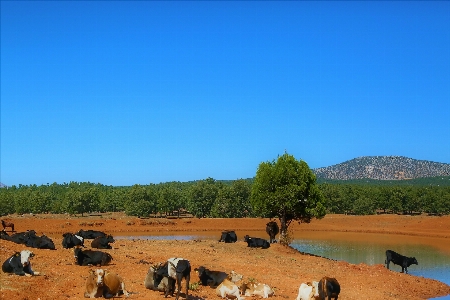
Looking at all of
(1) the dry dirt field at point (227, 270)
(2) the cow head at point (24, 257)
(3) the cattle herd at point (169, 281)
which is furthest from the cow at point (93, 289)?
(2) the cow head at point (24, 257)

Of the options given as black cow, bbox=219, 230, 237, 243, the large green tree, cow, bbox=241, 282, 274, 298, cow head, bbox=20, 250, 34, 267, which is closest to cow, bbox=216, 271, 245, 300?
cow, bbox=241, 282, 274, 298

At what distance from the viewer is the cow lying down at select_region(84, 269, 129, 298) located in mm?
12680

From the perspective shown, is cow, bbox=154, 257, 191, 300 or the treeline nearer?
cow, bbox=154, 257, 191, 300

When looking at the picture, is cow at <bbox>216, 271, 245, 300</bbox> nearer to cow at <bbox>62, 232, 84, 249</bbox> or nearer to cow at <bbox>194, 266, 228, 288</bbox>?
cow at <bbox>194, 266, 228, 288</bbox>

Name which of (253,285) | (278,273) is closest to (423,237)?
(278,273)

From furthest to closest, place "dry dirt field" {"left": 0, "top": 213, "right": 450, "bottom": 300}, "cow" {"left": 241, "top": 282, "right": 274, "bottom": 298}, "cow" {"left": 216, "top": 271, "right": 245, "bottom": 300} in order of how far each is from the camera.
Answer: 1. "cow" {"left": 241, "top": 282, "right": 274, "bottom": 298}
2. "cow" {"left": 216, "top": 271, "right": 245, "bottom": 300}
3. "dry dirt field" {"left": 0, "top": 213, "right": 450, "bottom": 300}

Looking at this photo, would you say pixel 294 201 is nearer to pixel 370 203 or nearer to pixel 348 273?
pixel 348 273

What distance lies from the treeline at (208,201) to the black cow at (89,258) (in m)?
56.8

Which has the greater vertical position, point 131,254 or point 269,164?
point 269,164

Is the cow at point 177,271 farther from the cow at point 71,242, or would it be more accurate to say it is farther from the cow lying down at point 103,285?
the cow at point 71,242

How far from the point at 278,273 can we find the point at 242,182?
5638cm

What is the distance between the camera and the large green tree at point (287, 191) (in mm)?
29812

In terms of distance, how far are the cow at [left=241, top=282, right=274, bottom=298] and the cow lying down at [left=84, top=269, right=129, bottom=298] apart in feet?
13.8

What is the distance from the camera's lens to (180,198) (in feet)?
296
